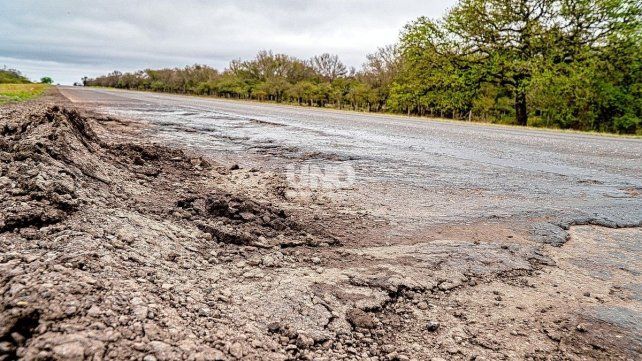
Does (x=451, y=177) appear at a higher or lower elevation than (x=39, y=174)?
lower

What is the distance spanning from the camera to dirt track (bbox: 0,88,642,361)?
1.61m

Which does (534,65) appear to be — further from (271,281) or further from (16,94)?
(16,94)

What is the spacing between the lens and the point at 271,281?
229 cm

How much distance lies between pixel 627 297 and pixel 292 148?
6.02 meters

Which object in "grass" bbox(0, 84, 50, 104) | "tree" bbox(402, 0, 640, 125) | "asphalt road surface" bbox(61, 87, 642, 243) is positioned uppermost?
"tree" bbox(402, 0, 640, 125)

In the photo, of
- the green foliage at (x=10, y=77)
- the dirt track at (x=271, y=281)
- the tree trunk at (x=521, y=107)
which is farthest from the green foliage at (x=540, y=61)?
the green foliage at (x=10, y=77)

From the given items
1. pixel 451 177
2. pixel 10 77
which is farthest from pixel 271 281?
pixel 10 77

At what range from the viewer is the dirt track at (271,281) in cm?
161

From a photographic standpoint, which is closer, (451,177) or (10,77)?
(451,177)

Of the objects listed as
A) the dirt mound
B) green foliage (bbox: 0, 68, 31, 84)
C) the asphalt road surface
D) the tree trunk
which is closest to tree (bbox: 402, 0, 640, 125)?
the tree trunk

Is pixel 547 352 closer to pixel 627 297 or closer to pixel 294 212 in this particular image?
pixel 627 297

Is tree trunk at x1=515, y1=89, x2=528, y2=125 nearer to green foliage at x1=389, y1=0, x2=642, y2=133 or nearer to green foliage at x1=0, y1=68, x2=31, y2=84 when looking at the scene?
green foliage at x1=389, y1=0, x2=642, y2=133

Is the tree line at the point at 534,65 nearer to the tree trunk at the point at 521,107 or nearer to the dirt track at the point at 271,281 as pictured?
the tree trunk at the point at 521,107

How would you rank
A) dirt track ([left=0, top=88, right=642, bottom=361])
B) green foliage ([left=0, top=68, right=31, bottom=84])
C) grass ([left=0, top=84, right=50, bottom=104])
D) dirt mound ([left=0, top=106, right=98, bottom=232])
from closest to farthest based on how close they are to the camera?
dirt track ([left=0, top=88, right=642, bottom=361])
dirt mound ([left=0, top=106, right=98, bottom=232])
grass ([left=0, top=84, right=50, bottom=104])
green foliage ([left=0, top=68, right=31, bottom=84])
